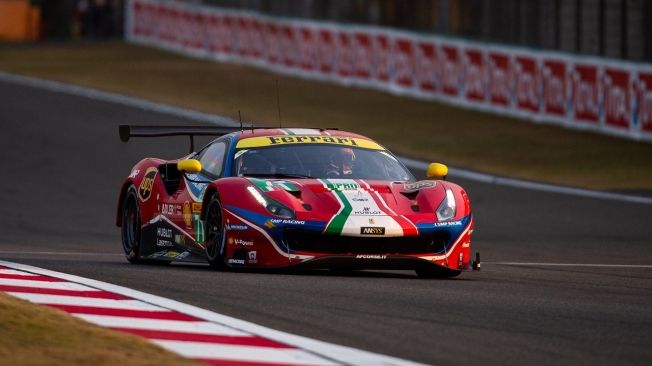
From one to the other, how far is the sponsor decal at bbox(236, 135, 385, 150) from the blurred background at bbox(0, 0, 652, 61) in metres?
14.5

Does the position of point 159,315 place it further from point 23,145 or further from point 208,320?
point 23,145

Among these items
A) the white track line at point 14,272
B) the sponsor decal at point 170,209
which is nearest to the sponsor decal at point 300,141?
the sponsor decal at point 170,209

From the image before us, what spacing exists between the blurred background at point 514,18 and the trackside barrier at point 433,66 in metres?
0.43

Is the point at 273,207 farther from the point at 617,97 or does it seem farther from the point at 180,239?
the point at 617,97

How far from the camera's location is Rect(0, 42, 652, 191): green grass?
2517 centimetres

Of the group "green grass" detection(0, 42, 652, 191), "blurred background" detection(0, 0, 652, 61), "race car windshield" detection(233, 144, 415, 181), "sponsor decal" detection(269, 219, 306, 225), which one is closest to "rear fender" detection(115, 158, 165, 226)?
"race car windshield" detection(233, 144, 415, 181)

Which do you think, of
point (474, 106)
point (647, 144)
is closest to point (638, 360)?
point (647, 144)

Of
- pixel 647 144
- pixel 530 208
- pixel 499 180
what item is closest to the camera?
pixel 530 208

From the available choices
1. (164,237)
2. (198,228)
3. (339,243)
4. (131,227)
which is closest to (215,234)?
(198,228)

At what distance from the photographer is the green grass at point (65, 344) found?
7.79 m

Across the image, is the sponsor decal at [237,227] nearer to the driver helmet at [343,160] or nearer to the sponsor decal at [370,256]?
the sponsor decal at [370,256]

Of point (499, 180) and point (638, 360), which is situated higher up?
point (638, 360)

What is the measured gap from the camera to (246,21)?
147 ft

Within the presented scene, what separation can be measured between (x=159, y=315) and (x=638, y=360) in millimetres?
2619
